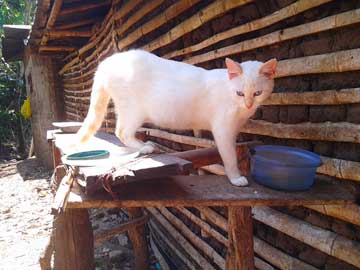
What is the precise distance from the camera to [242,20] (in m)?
2.62

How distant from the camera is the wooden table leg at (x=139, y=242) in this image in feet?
12.8

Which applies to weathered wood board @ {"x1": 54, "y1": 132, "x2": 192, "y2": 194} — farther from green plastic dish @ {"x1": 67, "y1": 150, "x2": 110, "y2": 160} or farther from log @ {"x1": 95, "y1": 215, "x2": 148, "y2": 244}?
log @ {"x1": 95, "y1": 215, "x2": 148, "y2": 244}

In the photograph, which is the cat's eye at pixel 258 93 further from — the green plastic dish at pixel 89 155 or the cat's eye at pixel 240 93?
the green plastic dish at pixel 89 155

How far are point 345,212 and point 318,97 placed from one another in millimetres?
666

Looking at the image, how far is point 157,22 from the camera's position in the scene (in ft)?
Result: 12.5

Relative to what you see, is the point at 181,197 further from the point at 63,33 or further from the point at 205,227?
the point at 63,33

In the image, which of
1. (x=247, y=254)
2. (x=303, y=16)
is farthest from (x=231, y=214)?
(x=303, y=16)

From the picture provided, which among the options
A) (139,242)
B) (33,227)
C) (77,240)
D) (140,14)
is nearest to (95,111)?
(77,240)

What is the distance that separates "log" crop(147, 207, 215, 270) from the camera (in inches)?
137

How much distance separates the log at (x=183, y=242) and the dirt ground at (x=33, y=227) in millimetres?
563

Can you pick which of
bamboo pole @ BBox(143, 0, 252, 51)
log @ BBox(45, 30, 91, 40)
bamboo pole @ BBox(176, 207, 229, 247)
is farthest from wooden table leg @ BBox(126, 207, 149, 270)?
log @ BBox(45, 30, 91, 40)

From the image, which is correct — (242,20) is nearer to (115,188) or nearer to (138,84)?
(138,84)

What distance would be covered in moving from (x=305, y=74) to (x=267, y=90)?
0.42 metres

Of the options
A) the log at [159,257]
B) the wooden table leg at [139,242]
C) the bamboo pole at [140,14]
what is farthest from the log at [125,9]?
the log at [159,257]
